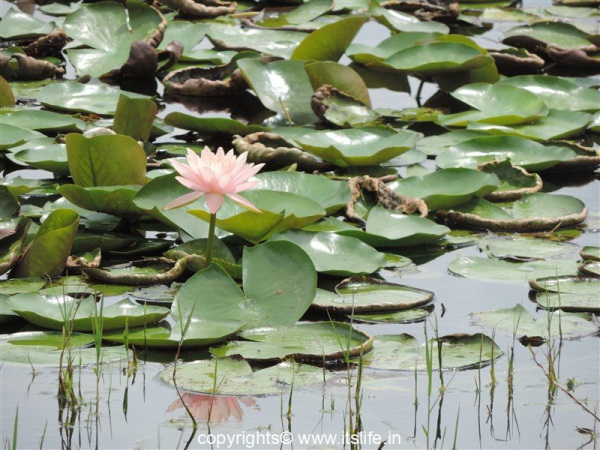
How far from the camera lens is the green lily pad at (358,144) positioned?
3475 millimetres

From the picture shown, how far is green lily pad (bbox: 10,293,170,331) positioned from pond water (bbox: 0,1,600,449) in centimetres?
10

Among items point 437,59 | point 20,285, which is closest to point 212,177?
point 20,285

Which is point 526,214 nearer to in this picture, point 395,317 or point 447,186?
point 447,186

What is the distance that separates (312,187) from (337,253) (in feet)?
1.39

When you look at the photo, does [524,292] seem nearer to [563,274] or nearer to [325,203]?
[563,274]

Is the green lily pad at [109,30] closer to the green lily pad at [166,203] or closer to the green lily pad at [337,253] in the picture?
the green lily pad at [166,203]

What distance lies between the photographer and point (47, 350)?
217 centimetres

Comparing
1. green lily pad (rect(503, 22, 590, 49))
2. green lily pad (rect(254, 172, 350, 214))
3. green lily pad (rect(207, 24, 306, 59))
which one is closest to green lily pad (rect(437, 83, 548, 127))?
green lily pad (rect(207, 24, 306, 59))

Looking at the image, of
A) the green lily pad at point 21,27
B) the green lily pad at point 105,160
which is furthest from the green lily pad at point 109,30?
the green lily pad at point 105,160

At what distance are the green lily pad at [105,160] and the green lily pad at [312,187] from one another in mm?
375

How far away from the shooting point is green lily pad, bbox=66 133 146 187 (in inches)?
112

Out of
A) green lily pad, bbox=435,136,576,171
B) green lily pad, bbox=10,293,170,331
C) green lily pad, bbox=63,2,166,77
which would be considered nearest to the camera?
green lily pad, bbox=10,293,170,331

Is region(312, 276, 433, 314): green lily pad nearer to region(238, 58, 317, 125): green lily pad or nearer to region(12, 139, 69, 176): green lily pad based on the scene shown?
region(12, 139, 69, 176): green lily pad

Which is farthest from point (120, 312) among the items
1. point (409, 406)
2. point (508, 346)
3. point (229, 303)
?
point (508, 346)
